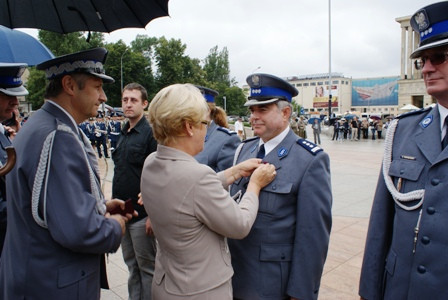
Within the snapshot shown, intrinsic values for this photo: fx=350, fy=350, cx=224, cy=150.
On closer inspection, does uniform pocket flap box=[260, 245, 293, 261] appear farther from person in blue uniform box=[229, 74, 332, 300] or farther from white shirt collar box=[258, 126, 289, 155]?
white shirt collar box=[258, 126, 289, 155]

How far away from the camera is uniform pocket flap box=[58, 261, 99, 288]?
1.78m

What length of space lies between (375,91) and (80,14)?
404 ft

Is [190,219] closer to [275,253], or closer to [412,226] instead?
[275,253]

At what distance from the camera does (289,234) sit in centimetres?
214

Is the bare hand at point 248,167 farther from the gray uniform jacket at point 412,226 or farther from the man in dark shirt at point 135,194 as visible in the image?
the man in dark shirt at point 135,194

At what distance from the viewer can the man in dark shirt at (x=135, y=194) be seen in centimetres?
333

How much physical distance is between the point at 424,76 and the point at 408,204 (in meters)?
0.64

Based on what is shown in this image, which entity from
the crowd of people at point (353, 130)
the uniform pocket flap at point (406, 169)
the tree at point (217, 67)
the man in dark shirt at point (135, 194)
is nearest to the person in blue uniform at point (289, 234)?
the uniform pocket flap at point (406, 169)

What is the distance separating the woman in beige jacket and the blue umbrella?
2797 millimetres

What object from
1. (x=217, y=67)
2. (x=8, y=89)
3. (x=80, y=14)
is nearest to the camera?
(x=80, y=14)

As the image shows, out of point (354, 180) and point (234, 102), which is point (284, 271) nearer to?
point (354, 180)

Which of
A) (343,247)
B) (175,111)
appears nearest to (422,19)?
(175,111)

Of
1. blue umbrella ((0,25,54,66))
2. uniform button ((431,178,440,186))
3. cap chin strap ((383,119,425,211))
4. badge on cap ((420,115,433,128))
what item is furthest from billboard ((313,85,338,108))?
uniform button ((431,178,440,186))

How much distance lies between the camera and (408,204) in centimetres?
178
